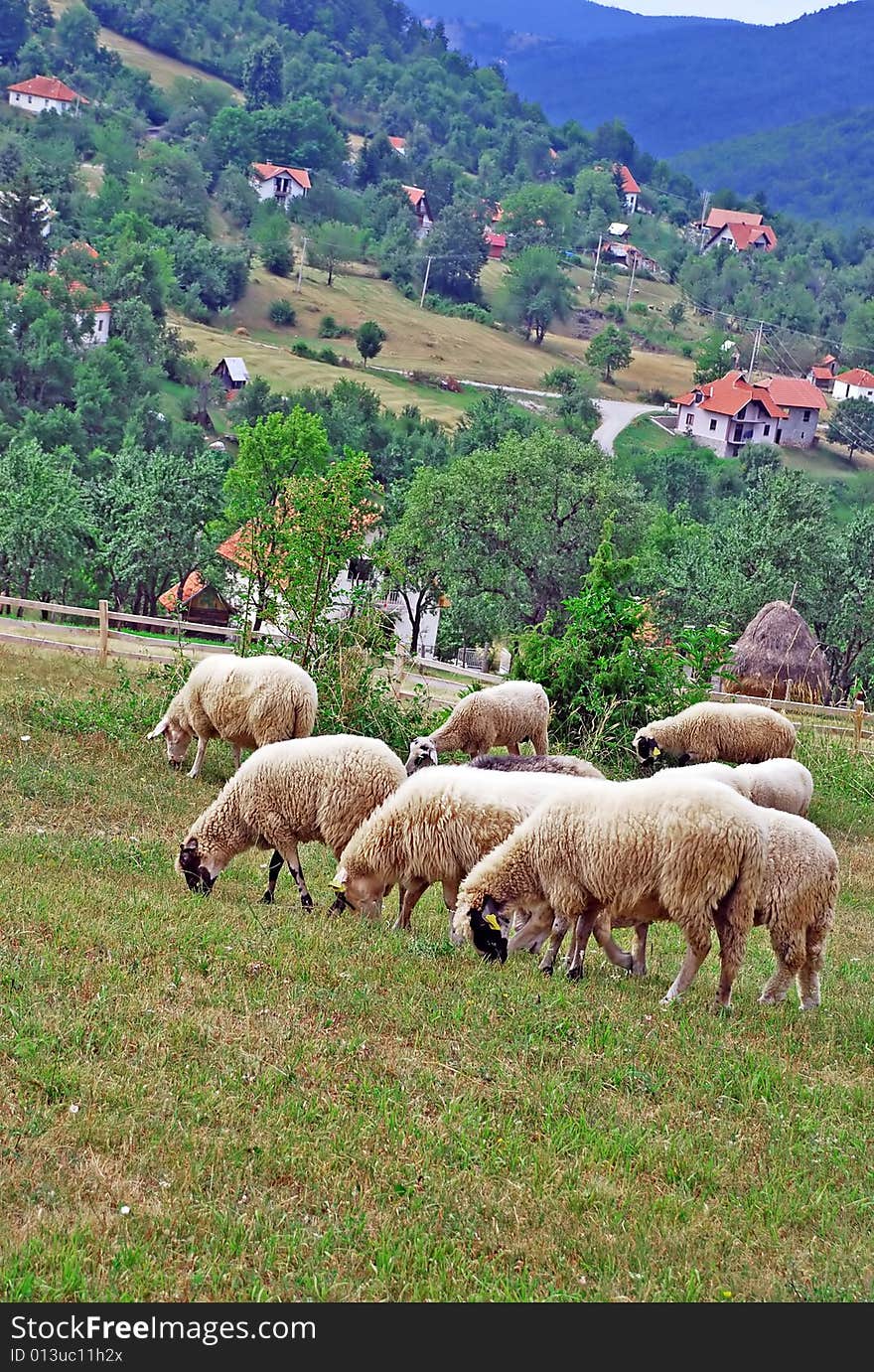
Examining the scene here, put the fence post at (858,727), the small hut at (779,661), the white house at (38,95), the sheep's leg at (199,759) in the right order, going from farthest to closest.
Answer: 1. the white house at (38,95)
2. the small hut at (779,661)
3. the fence post at (858,727)
4. the sheep's leg at (199,759)

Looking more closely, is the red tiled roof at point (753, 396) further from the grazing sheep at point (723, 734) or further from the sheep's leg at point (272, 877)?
the sheep's leg at point (272, 877)

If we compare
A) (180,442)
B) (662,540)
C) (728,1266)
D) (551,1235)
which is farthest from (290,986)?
(180,442)

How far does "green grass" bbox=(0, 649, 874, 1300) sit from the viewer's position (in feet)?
19.0

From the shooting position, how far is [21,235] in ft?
326

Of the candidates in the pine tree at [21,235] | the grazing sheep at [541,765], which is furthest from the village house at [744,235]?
the grazing sheep at [541,765]

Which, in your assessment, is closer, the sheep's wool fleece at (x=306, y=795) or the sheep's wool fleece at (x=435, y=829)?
the sheep's wool fleece at (x=435, y=829)

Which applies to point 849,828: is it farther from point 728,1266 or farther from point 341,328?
point 341,328

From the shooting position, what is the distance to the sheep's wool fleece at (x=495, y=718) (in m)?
18.3

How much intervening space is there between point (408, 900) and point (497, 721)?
7.73m

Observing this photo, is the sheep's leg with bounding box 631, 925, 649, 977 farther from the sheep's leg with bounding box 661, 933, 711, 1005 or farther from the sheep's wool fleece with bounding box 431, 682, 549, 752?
the sheep's wool fleece with bounding box 431, 682, 549, 752

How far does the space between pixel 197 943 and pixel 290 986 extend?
3.17 feet

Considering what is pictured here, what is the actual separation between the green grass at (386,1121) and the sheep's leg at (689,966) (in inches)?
8.0

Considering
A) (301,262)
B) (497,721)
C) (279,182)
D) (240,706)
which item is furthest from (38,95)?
(240,706)

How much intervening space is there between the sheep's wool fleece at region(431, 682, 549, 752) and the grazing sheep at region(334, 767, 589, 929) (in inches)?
288
